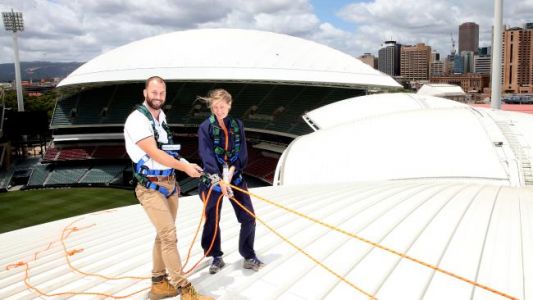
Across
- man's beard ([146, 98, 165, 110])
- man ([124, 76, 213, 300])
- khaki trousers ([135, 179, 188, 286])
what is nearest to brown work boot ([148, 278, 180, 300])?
man ([124, 76, 213, 300])

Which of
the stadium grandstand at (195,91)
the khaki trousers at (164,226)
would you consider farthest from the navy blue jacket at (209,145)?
the stadium grandstand at (195,91)

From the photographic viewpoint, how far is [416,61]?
186625 millimetres

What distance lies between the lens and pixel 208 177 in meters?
4.02

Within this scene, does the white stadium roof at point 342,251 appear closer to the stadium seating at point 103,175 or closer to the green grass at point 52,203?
the green grass at point 52,203

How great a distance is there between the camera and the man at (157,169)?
11.5 ft

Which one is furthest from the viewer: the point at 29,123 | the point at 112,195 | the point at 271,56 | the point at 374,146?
the point at 29,123

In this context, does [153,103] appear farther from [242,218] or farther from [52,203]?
[52,203]

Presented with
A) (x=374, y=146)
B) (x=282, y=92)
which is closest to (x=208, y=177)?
(x=374, y=146)

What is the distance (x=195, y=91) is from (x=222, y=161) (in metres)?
37.7

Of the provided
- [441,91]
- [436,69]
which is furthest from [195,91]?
[436,69]

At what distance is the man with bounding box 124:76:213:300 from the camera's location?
3.51m

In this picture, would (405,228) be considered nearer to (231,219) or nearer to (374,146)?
(231,219)

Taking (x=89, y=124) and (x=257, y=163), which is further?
(x=89, y=124)

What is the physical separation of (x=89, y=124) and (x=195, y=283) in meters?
39.1
